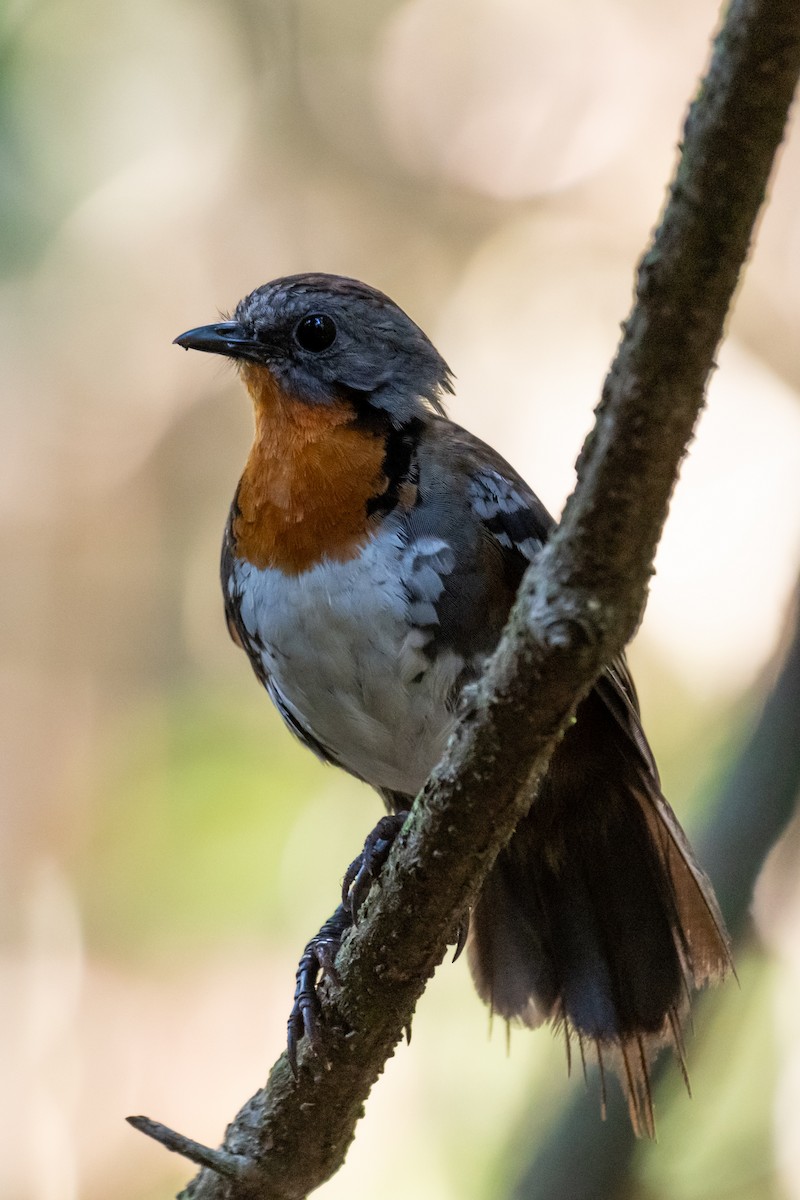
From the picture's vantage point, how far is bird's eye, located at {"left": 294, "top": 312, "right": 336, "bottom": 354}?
3.48 m

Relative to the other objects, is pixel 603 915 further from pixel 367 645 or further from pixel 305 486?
pixel 305 486

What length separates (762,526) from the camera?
18.2 feet

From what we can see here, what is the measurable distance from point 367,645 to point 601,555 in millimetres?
1203

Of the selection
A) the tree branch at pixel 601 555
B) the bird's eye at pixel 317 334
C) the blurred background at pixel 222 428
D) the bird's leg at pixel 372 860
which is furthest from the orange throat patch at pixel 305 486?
the blurred background at pixel 222 428

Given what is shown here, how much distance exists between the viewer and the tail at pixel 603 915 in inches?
123

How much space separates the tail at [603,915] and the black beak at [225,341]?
4.13 ft

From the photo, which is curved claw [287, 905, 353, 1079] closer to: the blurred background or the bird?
the bird

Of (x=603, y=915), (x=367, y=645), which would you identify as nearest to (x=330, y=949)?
(x=367, y=645)

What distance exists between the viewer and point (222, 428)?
254 inches

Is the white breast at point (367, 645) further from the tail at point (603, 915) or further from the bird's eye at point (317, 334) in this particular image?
the bird's eye at point (317, 334)

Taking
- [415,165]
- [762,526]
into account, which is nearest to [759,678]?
[762,526]

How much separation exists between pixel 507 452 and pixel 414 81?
7.38 ft

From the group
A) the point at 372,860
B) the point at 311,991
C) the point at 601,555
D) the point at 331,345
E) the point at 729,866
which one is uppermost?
the point at 331,345

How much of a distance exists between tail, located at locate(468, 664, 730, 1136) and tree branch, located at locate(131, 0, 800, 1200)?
2.77 feet
